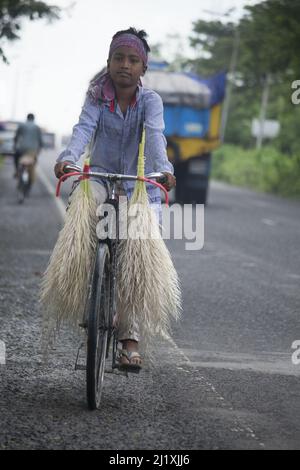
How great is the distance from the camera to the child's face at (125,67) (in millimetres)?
6438

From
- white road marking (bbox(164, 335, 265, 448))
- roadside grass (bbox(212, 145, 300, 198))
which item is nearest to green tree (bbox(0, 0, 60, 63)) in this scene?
white road marking (bbox(164, 335, 265, 448))

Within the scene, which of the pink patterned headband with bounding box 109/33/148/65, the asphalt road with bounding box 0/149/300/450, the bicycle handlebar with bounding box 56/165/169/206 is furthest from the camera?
the pink patterned headband with bounding box 109/33/148/65

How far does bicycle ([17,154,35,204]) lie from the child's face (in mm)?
17210

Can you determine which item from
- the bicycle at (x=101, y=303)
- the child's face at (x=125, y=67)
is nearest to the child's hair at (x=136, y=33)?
the child's face at (x=125, y=67)

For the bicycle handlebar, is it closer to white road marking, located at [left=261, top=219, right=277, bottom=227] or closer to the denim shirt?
the denim shirt

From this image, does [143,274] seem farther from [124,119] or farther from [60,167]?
[124,119]

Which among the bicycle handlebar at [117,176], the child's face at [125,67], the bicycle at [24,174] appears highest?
the child's face at [125,67]

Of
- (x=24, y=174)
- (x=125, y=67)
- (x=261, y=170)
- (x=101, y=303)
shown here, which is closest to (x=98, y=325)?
(x=101, y=303)

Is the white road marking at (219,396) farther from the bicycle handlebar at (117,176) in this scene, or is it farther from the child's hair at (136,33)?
the child's hair at (136,33)

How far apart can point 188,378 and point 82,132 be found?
162 cm

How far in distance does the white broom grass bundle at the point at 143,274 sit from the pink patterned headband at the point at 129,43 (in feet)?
1.77

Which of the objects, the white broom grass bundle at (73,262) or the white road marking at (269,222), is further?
the white road marking at (269,222)

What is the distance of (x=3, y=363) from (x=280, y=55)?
28.5 m

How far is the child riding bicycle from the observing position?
6.39 meters
